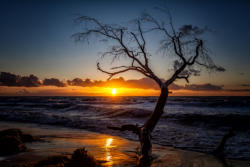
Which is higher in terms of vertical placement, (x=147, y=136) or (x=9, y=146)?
(x=147, y=136)

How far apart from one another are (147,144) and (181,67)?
8.68ft

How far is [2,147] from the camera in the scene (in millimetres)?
5836

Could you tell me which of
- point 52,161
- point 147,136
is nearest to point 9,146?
point 52,161

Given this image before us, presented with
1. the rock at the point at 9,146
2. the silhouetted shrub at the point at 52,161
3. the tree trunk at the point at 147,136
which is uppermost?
the tree trunk at the point at 147,136

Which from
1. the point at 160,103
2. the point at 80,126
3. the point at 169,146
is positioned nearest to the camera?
the point at 160,103

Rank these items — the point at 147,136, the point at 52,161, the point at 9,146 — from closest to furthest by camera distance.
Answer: the point at 52,161, the point at 147,136, the point at 9,146

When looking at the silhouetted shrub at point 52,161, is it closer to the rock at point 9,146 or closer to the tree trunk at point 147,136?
the tree trunk at point 147,136

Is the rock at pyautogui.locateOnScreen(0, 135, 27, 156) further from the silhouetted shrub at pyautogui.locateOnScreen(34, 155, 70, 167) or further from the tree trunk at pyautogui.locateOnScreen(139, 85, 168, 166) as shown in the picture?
the tree trunk at pyautogui.locateOnScreen(139, 85, 168, 166)

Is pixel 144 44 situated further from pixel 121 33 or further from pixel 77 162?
pixel 77 162

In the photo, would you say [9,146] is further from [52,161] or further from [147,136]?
[147,136]

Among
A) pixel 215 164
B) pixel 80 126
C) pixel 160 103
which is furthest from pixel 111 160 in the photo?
pixel 80 126

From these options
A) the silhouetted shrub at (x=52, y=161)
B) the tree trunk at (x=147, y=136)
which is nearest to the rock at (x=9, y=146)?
the silhouetted shrub at (x=52, y=161)

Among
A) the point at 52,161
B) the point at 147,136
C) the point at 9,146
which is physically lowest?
the point at 9,146

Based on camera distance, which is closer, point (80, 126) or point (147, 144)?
point (147, 144)
